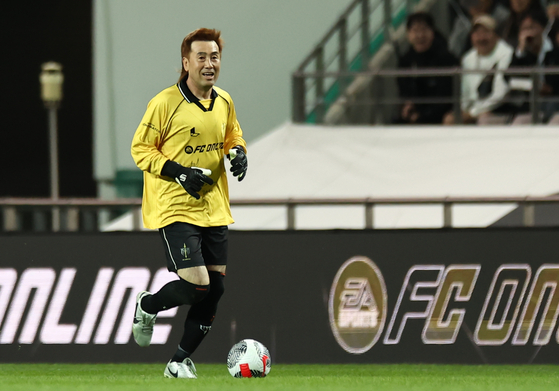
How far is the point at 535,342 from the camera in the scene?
9.00m

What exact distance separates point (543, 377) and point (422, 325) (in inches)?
51.0

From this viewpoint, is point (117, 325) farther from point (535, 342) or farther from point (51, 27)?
point (51, 27)

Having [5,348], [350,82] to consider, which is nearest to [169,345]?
[5,348]

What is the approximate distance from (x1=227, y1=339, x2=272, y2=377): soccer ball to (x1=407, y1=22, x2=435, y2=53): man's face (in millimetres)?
6104

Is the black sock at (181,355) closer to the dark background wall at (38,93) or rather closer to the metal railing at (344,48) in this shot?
the metal railing at (344,48)

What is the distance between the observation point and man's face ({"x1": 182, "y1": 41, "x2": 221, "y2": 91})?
7.47 m

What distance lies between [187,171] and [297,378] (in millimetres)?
1548

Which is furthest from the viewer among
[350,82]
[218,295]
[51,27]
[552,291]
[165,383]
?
[51,27]

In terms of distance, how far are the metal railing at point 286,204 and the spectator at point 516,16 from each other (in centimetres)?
384

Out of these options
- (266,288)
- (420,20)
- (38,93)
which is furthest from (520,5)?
(38,93)

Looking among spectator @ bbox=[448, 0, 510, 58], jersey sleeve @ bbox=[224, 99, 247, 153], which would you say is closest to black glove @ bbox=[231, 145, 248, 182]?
jersey sleeve @ bbox=[224, 99, 247, 153]

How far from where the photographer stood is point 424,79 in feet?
42.3

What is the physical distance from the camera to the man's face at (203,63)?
747 centimetres

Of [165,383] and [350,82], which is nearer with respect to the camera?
[165,383]
